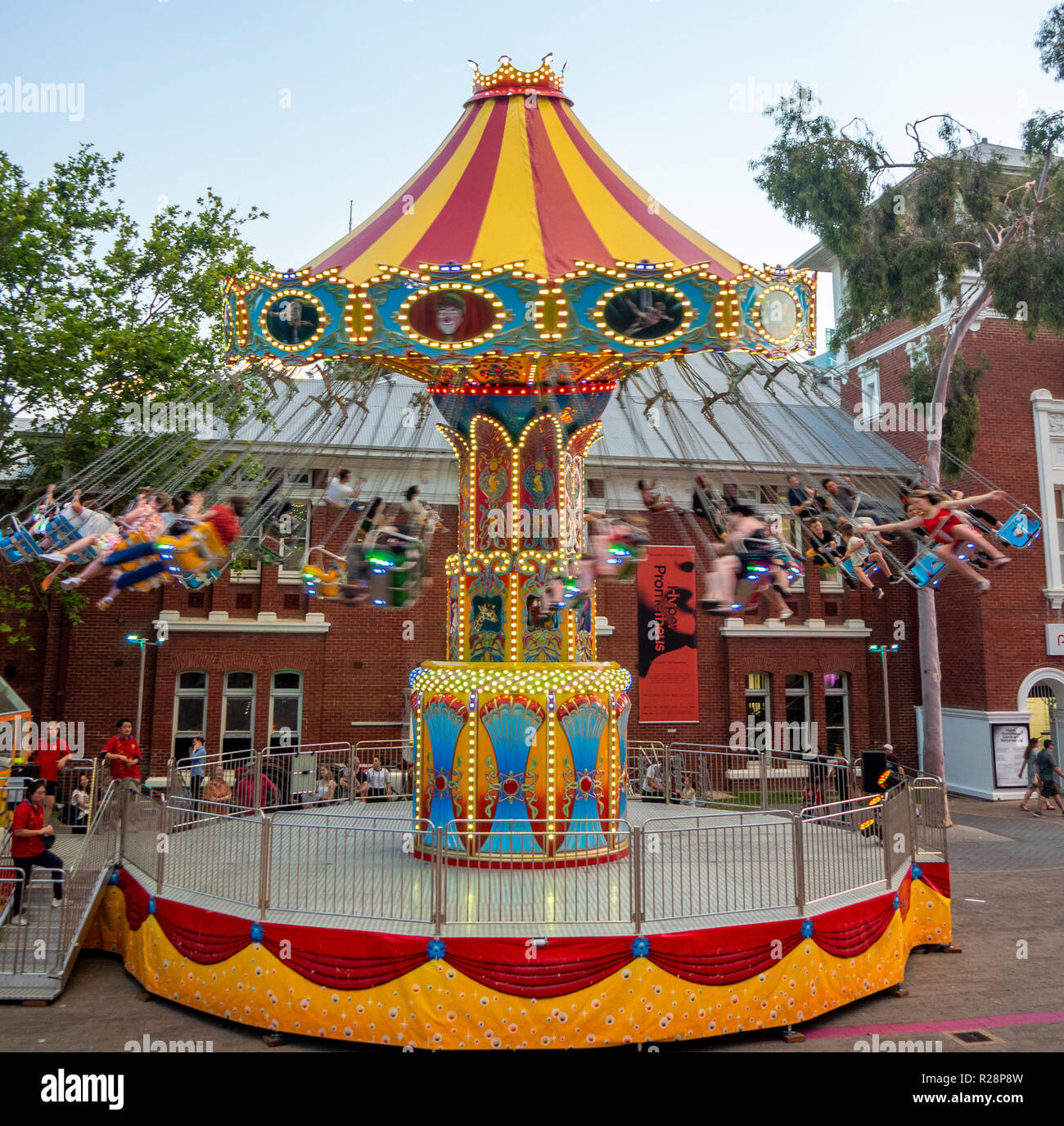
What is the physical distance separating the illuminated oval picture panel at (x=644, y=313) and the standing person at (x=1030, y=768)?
1606 centimetres

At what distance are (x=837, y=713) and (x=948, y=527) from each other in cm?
1571

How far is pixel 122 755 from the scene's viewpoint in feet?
38.8

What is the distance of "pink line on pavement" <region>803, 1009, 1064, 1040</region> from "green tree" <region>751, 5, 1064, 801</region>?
10812mm

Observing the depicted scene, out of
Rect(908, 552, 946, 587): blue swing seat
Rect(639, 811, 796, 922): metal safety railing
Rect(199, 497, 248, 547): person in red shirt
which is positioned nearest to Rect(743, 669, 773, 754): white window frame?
Rect(908, 552, 946, 587): blue swing seat

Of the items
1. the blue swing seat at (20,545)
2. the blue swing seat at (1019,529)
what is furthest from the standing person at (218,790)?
the blue swing seat at (1019,529)

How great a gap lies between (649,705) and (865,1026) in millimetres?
14145

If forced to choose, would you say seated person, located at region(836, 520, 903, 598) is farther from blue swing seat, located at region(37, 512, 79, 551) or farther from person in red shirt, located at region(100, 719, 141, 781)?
person in red shirt, located at region(100, 719, 141, 781)

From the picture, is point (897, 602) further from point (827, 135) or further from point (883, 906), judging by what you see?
point (883, 906)

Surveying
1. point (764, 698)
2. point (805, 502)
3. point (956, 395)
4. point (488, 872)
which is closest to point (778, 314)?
point (805, 502)

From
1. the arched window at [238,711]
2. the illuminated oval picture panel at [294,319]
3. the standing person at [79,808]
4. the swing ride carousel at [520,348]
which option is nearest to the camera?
the swing ride carousel at [520,348]

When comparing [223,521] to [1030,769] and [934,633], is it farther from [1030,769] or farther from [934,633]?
[1030,769]

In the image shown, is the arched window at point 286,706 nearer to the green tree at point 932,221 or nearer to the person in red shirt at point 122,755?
the person in red shirt at point 122,755

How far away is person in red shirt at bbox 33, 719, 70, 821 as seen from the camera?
1492 centimetres

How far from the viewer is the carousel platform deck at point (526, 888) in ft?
24.8
